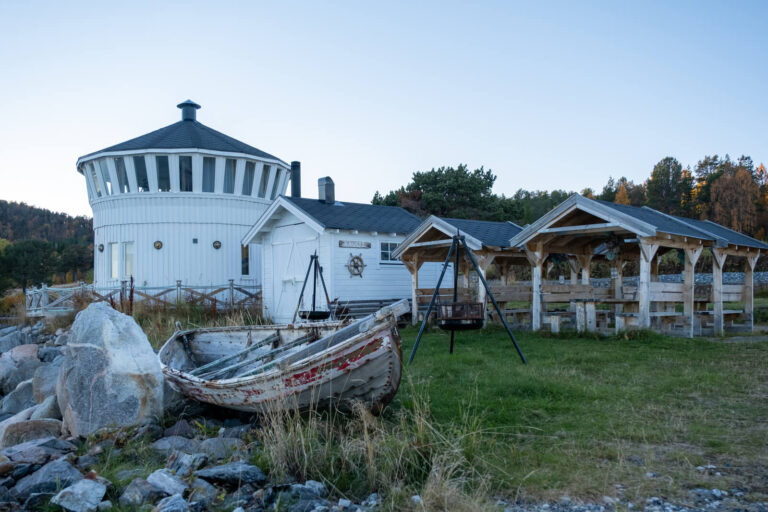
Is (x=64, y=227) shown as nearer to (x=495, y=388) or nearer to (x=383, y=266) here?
(x=383, y=266)

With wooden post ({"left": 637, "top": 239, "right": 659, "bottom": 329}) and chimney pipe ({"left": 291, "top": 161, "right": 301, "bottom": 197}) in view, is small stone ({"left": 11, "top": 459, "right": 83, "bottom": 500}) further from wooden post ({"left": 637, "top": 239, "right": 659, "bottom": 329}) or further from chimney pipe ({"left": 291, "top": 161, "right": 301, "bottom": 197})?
chimney pipe ({"left": 291, "top": 161, "right": 301, "bottom": 197})

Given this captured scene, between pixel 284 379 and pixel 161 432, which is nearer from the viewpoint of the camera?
pixel 284 379

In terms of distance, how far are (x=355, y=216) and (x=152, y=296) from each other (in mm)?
7721

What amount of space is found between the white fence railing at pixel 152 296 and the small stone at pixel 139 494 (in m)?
15.6

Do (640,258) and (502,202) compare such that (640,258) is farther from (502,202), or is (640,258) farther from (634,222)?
(502,202)

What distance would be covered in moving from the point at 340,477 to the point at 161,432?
3.47 metres

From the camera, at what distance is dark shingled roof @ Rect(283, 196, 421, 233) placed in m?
19.6

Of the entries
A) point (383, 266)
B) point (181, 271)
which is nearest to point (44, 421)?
point (383, 266)

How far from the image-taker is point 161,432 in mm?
7770

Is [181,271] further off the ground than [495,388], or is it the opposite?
[181,271]

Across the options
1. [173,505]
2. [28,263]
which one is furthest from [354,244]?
[28,263]

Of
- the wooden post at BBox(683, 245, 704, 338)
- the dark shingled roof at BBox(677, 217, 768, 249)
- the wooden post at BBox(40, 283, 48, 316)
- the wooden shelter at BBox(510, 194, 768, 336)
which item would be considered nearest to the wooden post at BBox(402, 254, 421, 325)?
the wooden shelter at BBox(510, 194, 768, 336)

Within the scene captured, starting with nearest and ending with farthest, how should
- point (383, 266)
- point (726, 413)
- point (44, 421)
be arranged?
point (726, 413), point (44, 421), point (383, 266)

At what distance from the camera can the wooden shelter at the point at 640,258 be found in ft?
44.4
